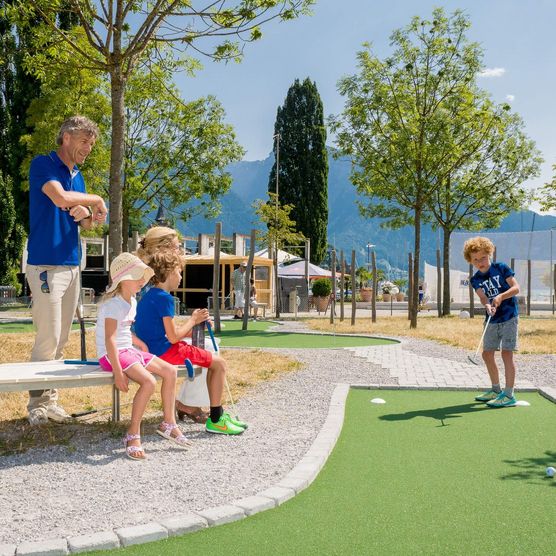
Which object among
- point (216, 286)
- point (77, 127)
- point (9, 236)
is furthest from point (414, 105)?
point (9, 236)

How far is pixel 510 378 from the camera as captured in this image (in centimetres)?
614

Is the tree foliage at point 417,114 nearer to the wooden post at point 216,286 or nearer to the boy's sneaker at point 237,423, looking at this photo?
the wooden post at point 216,286

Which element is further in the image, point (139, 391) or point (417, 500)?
point (139, 391)

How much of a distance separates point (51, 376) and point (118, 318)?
1.81ft

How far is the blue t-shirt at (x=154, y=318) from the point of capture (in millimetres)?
4645

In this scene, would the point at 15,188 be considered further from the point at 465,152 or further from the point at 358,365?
the point at 358,365

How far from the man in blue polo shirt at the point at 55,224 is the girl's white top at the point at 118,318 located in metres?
0.54

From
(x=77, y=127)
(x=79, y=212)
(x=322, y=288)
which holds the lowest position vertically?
(x=322, y=288)

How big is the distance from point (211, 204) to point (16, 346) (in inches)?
509

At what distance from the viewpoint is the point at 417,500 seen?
340cm

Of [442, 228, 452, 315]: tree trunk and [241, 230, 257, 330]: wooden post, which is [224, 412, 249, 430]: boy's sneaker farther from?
[442, 228, 452, 315]: tree trunk

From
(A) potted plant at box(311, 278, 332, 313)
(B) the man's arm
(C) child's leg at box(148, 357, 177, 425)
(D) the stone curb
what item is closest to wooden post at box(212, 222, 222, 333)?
(B) the man's arm

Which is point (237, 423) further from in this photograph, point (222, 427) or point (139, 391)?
point (139, 391)

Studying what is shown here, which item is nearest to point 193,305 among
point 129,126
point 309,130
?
point 129,126
